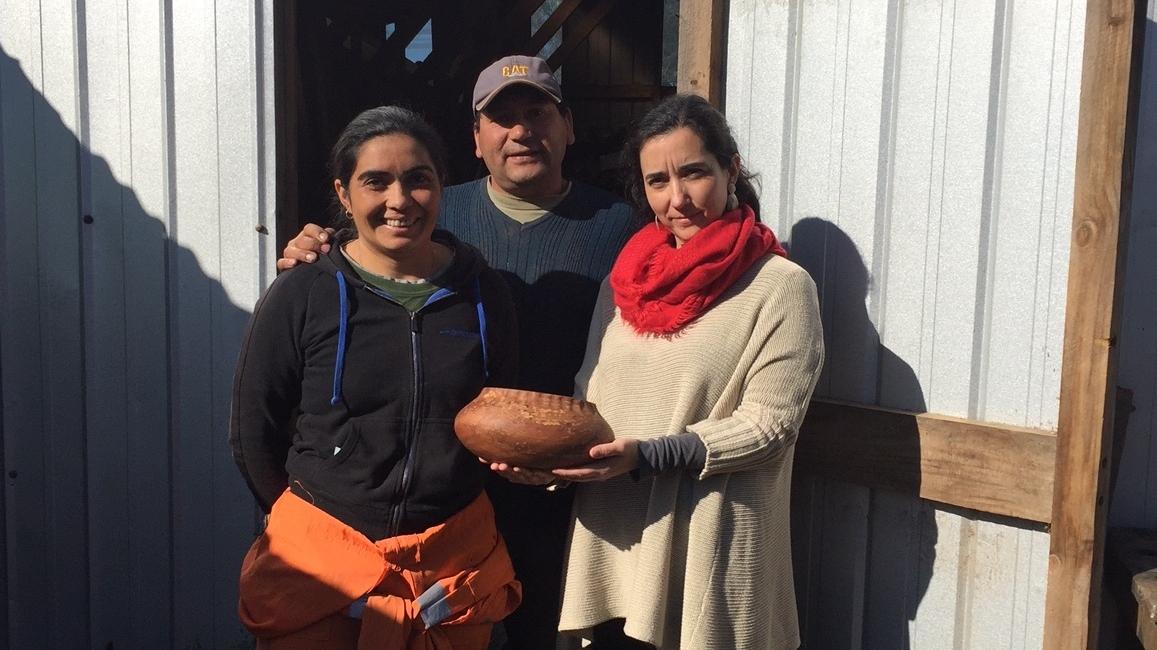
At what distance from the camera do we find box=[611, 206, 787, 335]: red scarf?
2051mm

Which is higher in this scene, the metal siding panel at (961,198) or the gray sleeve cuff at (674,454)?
the metal siding panel at (961,198)

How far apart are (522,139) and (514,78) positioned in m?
0.15

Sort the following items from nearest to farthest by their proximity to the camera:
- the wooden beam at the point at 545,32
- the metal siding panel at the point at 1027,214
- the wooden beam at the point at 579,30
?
the metal siding panel at the point at 1027,214 → the wooden beam at the point at 545,32 → the wooden beam at the point at 579,30

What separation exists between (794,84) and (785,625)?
1.40 meters

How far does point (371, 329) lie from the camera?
6.69ft

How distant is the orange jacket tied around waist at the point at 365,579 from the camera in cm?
198

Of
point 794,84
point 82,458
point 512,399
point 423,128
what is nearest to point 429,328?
point 512,399

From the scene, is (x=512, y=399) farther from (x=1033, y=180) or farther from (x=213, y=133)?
(x=213, y=133)

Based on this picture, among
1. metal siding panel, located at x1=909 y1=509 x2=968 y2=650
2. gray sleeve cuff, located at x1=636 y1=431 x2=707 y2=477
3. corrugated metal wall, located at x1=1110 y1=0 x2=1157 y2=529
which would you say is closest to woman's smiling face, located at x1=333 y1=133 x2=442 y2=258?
gray sleeve cuff, located at x1=636 y1=431 x2=707 y2=477

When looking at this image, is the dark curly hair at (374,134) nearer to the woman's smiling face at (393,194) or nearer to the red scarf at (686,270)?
the woman's smiling face at (393,194)

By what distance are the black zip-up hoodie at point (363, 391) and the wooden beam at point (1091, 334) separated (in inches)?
52.7

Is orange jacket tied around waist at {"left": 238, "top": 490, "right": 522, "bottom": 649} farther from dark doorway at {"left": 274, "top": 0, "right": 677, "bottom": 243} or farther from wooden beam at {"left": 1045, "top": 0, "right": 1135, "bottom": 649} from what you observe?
dark doorway at {"left": 274, "top": 0, "right": 677, "bottom": 243}

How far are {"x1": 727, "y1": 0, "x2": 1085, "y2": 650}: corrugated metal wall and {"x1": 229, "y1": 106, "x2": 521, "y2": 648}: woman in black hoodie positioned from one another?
3.31 feet

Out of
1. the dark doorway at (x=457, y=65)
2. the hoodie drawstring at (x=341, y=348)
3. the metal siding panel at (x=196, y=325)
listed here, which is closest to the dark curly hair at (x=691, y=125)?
the hoodie drawstring at (x=341, y=348)
